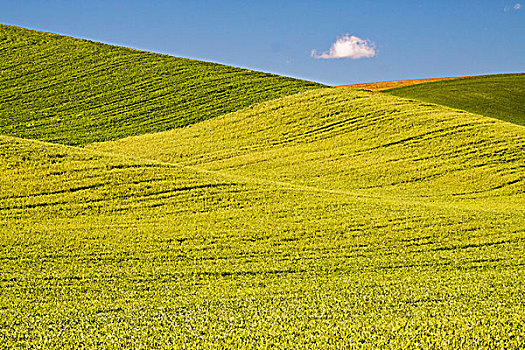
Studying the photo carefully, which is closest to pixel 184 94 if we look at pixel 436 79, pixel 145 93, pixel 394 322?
pixel 145 93

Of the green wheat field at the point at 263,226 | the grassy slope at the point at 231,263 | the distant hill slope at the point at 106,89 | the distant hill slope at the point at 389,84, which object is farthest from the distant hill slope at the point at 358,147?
the distant hill slope at the point at 389,84

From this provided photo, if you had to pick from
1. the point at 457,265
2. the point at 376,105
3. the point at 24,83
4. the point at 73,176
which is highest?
the point at 24,83

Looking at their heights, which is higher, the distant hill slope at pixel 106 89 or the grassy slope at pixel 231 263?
the distant hill slope at pixel 106 89

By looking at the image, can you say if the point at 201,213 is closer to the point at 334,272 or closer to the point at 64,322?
the point at 334,272

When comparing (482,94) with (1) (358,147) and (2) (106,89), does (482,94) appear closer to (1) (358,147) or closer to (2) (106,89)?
(1) (358,147)

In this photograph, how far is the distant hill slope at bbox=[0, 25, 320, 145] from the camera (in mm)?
38250

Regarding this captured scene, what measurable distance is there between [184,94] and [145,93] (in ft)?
12.6

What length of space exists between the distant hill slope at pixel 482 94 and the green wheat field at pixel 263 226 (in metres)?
18.3

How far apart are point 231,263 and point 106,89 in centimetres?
3738

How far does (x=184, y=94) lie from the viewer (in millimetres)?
44750

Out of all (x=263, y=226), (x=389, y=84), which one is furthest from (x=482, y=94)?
(x=263, y=226)

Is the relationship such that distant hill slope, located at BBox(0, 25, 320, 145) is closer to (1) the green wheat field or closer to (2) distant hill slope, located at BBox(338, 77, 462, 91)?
(1) the green wheat field

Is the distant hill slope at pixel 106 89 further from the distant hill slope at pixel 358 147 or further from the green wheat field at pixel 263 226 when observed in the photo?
the distant hill slope at pixel 358 147

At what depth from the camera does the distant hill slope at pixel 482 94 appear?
54031mm
